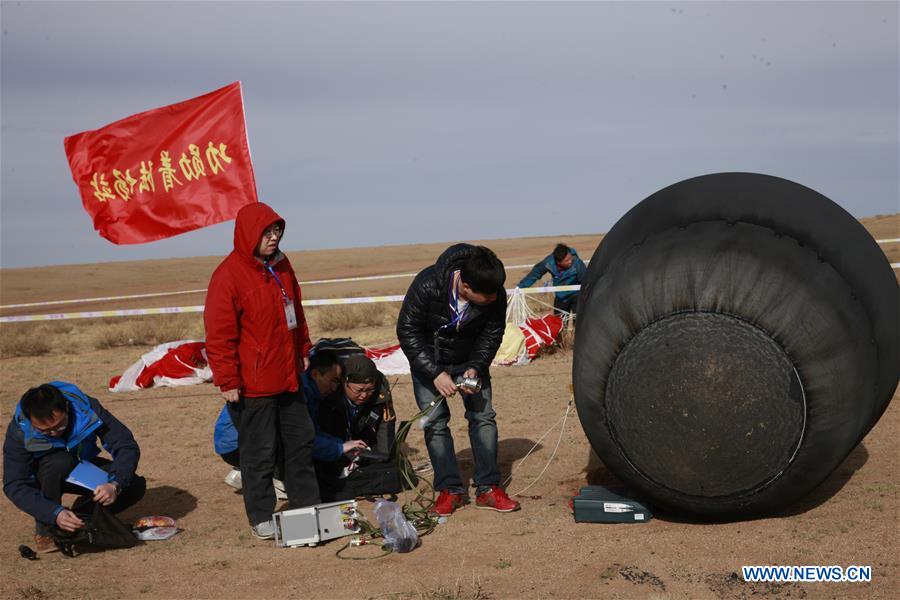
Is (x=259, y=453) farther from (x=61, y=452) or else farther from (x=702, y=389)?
(x=702, y=389)

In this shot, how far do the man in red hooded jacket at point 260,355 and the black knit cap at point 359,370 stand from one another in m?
0.45

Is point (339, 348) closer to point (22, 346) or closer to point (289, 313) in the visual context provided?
point (289, 313)

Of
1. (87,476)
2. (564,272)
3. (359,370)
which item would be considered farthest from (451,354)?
(564,272)

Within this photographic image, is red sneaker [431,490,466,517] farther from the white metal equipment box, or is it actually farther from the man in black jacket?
the white metal equipment box

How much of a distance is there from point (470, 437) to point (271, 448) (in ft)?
4.25

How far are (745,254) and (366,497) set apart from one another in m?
3.29

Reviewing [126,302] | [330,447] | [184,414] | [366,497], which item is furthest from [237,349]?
[126,302]

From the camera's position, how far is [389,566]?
4953 millimetres

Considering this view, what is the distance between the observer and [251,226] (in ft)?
17.9

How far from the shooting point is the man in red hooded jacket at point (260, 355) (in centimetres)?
545

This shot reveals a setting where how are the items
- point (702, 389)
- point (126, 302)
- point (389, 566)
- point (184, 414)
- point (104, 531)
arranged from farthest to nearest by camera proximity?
point (126, 302) < point (184, 414) < point (104, 531) < point (389, 566) < point (702, 389)

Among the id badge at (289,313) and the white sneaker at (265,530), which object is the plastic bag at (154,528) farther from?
the id badge at (289,313)

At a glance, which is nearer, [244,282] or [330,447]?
[244,282]

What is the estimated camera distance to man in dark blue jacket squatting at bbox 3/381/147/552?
5367 millimetres
